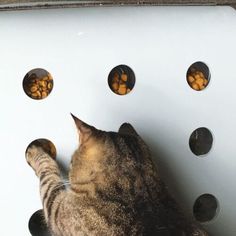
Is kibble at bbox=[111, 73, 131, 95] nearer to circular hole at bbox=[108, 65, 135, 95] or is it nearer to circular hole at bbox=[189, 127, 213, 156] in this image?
circular hole at bbox=[108, 65, 135, 95]

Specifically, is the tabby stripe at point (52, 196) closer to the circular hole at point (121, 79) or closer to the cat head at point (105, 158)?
the cat head at point (105, 158)

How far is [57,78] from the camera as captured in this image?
1.32 meters

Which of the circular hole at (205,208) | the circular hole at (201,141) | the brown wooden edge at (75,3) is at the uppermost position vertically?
the brown wooden edge at (75,3)

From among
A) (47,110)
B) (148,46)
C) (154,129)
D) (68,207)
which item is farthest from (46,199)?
(148,46)

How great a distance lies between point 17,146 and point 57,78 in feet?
0.60

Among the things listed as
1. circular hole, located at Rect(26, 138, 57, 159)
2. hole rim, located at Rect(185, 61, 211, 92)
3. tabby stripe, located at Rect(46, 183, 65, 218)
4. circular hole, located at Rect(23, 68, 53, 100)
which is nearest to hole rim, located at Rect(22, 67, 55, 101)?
circular hole, located at Rect(23, 68, 53, 100)

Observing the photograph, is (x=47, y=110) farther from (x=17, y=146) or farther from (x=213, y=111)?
(x=213, y=111)

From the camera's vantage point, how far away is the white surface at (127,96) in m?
1.29

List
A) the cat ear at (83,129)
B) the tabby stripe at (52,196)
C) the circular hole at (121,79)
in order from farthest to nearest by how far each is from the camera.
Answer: the circular hole at (121,79), the tabby stripe at (52,196), the cat ear at (83,129)

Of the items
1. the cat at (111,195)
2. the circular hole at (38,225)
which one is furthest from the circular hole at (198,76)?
the circular hole at (38,225)

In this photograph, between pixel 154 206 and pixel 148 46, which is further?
pixel 148 46

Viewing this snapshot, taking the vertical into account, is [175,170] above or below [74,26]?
below

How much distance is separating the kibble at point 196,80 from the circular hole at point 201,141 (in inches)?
4.4

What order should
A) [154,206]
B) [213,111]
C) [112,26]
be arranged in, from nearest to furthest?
[154,206]
[112,26]
[213,111]
